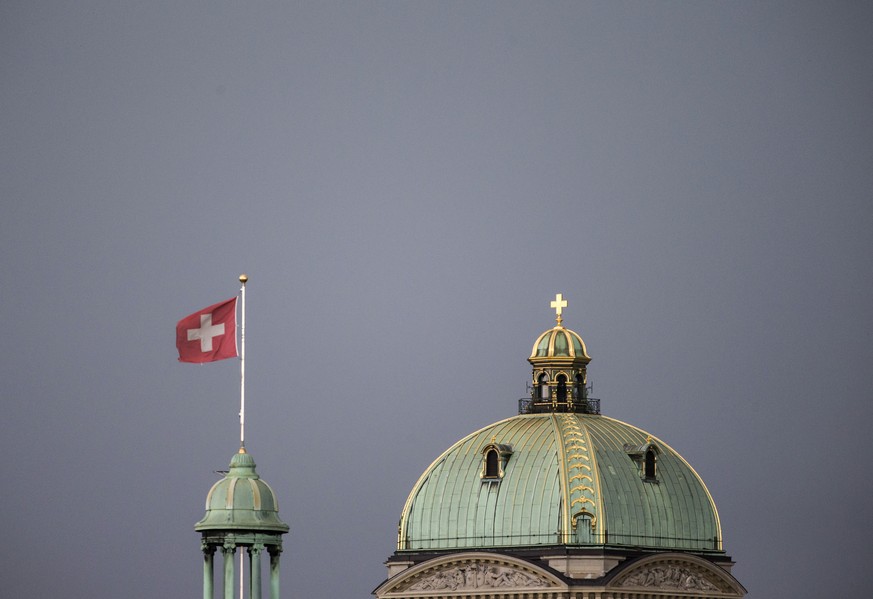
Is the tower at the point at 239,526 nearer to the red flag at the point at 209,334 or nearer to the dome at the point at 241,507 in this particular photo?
the dome at the point at 241,507

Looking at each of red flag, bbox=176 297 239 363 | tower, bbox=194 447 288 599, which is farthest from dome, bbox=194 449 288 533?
red flag, bbox=176 297 239 363

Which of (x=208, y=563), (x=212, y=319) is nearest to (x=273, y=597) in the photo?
(x=208, y=563)

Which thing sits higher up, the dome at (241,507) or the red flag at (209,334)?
the red flag at (209,334)

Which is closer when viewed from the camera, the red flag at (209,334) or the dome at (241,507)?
the dome at (241,507)

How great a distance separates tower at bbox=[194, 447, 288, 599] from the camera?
557 ft

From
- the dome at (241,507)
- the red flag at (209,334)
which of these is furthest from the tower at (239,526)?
the red flag at (209,334)

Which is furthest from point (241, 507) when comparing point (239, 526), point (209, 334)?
point (209, 334)

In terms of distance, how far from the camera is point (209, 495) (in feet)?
561

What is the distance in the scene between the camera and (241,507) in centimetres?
17012

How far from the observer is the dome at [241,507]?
170m

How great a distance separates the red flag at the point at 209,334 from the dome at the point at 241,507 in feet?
26.8

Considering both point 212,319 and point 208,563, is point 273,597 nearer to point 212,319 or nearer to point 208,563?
point 208,563

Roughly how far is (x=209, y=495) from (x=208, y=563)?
117 inches

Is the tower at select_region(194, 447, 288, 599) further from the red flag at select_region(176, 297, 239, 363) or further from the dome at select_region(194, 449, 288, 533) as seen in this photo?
the red flag at select_region(176, 297, 239, 363)
